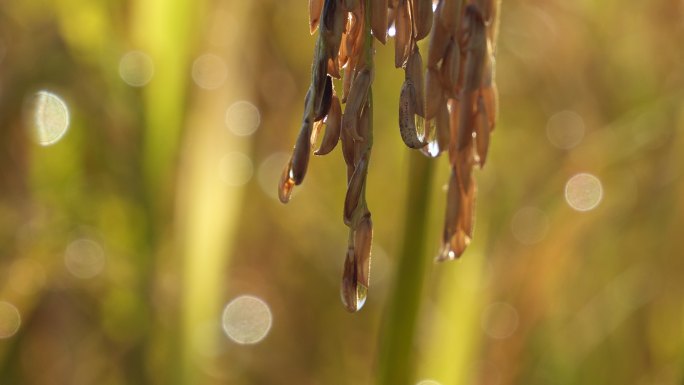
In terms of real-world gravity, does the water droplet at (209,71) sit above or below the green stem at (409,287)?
above

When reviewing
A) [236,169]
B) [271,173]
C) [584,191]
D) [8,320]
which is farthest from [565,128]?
[8,320]

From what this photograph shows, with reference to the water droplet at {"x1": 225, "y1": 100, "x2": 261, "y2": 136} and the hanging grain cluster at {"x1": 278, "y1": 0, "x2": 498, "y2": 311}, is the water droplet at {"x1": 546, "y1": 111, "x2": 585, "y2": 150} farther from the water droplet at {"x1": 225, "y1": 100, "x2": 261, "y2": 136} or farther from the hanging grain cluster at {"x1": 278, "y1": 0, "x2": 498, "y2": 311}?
the hanging grain cluster at {"x1": 278, "y1": 0, "x2": 498, "y2": 311}

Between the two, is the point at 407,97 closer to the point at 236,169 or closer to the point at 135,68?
the point at 135,68

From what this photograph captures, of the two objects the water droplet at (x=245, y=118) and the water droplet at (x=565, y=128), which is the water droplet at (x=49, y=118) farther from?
the water droplet at (x=565, y=128)

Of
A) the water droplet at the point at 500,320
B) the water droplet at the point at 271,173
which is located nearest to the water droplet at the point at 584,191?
the water droplet at the point at 500,320

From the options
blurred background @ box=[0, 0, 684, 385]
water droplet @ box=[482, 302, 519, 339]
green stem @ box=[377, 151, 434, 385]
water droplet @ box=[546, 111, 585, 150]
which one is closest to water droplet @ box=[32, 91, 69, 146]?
blurred background @ box=[0, 0, 684, 385]

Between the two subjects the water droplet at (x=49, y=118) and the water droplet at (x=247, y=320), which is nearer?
the water droplet at (x=49, y=118)

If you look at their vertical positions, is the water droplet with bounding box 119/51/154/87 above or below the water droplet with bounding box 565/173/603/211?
above
